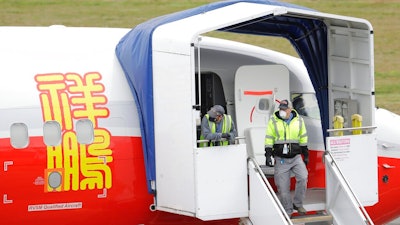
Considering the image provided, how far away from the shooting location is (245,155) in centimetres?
1939

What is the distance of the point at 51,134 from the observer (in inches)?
782

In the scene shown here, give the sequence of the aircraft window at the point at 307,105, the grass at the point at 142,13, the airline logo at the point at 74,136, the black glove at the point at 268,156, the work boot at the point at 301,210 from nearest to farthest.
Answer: the black glove at the point at 268,156 < the airline logo at the point at 74,136 < the work boot at the point at 301,210 < the aircraft window at the point at 307,105 < the grass at the point at 142,13

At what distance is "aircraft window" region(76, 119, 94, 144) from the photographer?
20016mm

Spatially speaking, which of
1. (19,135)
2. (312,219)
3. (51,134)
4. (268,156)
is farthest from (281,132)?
(19,135)

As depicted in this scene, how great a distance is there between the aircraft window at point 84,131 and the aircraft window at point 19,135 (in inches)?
37.5

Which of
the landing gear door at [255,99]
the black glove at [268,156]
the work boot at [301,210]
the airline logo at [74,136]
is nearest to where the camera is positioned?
the black glove at [268,156]

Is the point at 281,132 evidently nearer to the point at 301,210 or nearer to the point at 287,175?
the point at 287,175

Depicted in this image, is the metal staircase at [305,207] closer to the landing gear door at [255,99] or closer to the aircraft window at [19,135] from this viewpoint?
the landing gear door at [255,99]

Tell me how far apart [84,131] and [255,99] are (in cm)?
349

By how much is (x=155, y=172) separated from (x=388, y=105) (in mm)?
19531

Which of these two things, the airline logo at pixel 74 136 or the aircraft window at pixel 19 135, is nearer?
the aircraft window at pixel 19 135

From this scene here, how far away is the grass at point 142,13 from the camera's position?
45344 mm

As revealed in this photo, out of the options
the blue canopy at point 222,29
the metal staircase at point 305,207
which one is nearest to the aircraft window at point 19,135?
the blue canopy at point 222,29

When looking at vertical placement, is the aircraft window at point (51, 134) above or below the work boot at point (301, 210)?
above
